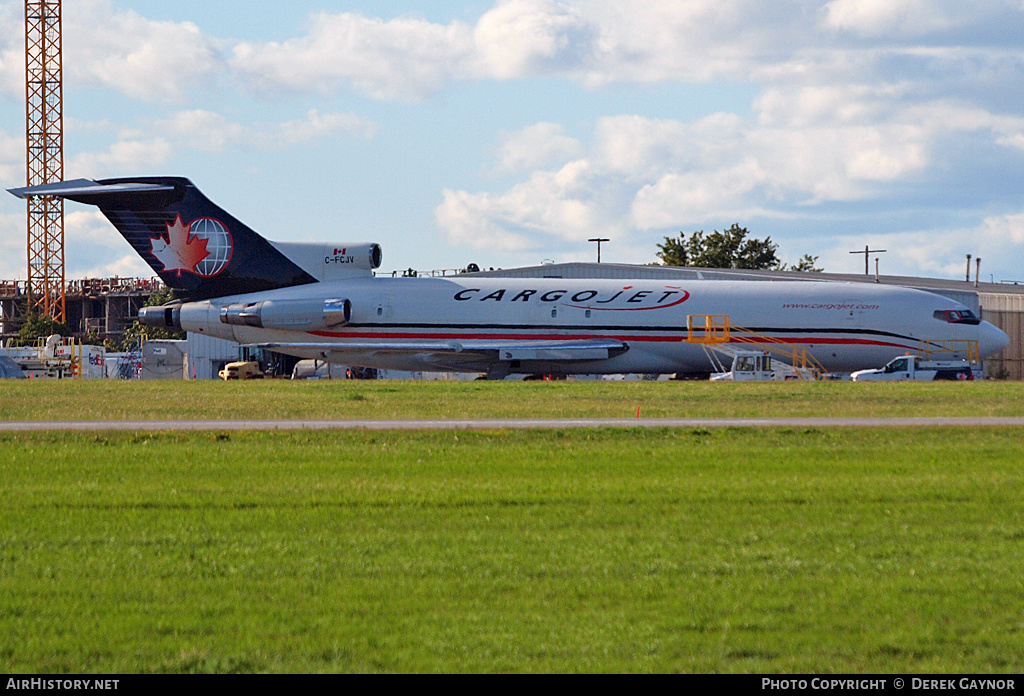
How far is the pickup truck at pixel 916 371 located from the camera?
40.6m

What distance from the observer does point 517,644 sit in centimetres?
757

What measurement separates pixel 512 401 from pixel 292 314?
16960 millimetres

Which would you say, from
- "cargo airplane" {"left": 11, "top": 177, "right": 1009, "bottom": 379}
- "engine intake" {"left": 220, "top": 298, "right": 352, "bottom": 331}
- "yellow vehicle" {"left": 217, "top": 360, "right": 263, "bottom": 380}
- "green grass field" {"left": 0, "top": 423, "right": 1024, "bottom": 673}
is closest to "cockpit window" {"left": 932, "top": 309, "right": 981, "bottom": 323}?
"cargo airplane" {"left": 11, "top": 177, "right": 1009, "bottom": 379}

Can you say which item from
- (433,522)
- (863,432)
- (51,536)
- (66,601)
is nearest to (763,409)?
(863,432)

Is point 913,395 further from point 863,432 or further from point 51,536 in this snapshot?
point 51,536

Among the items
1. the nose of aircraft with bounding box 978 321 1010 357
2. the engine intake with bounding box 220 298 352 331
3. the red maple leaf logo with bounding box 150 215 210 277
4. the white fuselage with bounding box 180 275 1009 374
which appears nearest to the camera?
the white fuselage with bounding box 180 275 1009 374

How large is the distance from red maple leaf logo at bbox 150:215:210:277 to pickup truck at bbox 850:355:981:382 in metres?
25.4

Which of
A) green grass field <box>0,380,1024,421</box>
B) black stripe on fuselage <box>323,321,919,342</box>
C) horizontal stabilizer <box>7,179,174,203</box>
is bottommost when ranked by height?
green grass field <box>0,380,1024,421</box>

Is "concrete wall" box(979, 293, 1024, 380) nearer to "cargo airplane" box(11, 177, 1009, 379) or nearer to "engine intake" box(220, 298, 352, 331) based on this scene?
"cargo airplane" box(11, 177, 1009, 379)

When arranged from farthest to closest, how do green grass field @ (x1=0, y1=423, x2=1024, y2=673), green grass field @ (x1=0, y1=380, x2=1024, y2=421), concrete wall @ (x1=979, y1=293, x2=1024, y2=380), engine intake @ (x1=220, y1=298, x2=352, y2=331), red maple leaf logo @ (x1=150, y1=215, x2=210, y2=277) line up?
concrete wall @ (x1=979, y1=293, x2=1024, y2=380), red maple leaf logo @ (x1=150, y1=215, x2=210, y2=277), engine intake @ (x1=220, y1=298, x2=352, y2=331), green grass field @ (x1=0, y1=380, x2=1024, y2=421), green grass field @ (x1=0, y1=423, x2=1024, y2=673)

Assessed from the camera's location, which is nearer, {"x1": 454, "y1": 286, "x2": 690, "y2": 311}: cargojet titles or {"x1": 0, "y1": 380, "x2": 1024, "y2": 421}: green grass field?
{"x1": 0, "y1": 380, "x2": 1024, "y2": 421}: green grass field

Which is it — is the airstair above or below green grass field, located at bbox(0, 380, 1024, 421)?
above

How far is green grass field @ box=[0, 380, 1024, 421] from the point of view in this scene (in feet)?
83.4

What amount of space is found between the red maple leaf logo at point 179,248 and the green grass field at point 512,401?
848 cm
